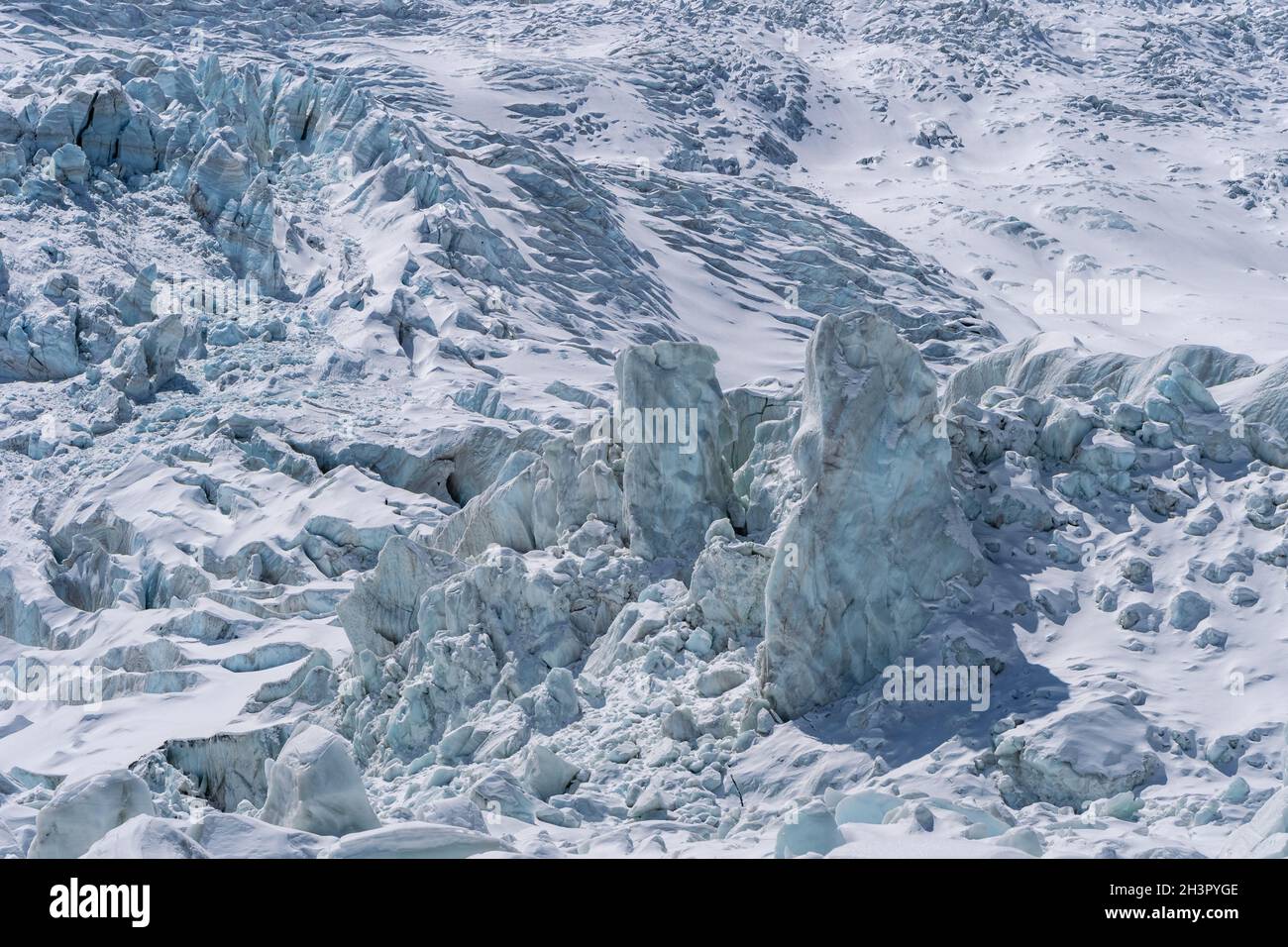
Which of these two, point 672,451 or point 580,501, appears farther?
point 580,501

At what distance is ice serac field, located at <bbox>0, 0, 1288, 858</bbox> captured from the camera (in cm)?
1247

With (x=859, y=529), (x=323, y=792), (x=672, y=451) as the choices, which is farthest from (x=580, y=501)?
(x=323, y=792)

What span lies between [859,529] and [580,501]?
6.85m

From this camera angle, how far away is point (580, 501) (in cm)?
2052

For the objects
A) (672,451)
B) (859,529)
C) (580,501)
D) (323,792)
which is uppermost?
(859,529)

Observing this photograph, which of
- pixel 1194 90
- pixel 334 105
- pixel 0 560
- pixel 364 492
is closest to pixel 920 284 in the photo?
pixel 334 105

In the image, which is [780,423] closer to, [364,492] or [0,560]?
[364,492]

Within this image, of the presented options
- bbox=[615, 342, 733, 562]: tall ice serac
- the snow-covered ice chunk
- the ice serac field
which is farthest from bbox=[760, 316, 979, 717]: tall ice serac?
the snow-covered ice chunk

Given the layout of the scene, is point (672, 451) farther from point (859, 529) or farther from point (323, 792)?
point (323, 792)

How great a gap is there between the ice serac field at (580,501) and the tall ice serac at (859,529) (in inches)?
1.7

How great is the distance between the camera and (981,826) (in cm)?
964

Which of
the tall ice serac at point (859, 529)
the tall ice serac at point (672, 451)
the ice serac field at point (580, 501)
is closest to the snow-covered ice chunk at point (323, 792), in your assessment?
the ice serac field at point (580, 501)

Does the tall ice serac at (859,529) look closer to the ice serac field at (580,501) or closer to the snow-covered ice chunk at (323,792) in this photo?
the ice serac field at (580,501)
